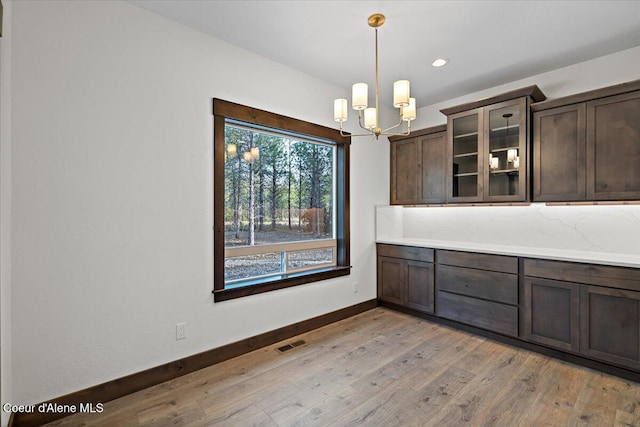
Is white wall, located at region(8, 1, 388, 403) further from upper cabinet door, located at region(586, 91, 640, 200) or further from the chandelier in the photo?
upper cabinet door, located at region(586, 91, 640, 200)

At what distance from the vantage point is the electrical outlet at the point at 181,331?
2.45m

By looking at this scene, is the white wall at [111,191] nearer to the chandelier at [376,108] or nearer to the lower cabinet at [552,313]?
the chandelier at [376,108]

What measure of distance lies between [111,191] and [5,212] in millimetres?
544

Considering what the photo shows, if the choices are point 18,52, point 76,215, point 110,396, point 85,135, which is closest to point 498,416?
point 110,396

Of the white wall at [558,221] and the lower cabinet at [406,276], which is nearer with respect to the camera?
the white wall at [558,221]

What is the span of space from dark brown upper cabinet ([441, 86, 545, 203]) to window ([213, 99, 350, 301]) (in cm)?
127

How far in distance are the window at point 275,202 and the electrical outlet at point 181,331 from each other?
347 millimetres

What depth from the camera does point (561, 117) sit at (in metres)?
2.89

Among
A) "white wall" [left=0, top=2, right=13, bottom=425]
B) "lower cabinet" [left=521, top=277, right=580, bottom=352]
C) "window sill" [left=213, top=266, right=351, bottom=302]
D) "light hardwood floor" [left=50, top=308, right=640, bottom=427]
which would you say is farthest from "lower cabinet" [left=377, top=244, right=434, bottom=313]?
"white wall" [left=0, top=2, right=13, bottom=425]

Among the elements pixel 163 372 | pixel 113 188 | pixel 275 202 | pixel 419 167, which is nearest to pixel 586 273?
pixel 419 167

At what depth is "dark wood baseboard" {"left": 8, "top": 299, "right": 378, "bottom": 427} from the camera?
1909 mm

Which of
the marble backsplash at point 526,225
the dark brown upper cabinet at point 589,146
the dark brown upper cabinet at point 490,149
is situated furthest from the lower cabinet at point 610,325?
the dark brown upper cabinet at point 490,149

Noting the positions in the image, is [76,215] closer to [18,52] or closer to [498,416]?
[18,52]

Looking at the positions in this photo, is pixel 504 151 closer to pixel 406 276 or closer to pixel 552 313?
pixel 552 313
